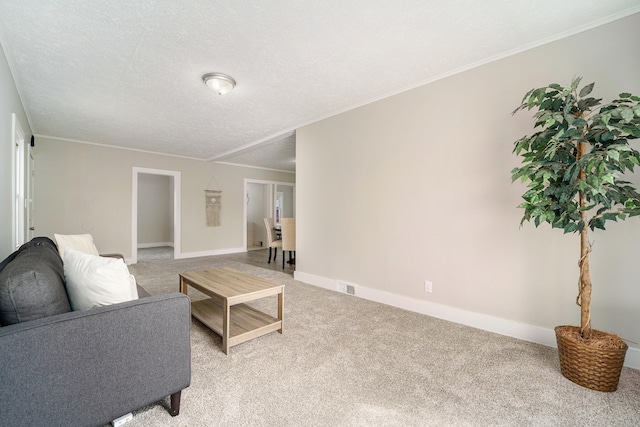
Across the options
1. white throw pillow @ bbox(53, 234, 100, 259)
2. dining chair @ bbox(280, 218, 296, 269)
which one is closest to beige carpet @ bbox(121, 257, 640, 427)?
white throw pillow @ bbox(53, 234, 100, 259)

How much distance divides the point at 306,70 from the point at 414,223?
77.8 inches

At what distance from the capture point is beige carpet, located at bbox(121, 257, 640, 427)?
1.50 m

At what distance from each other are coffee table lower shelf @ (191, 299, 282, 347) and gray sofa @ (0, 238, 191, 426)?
0.82 m

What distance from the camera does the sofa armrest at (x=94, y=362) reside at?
1.04 meters

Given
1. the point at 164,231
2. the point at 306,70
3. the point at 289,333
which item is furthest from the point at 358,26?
the point at 164,231

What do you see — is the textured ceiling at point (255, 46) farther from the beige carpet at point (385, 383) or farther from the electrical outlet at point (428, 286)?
the beige carpet at point (385, 383)

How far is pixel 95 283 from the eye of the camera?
141cm

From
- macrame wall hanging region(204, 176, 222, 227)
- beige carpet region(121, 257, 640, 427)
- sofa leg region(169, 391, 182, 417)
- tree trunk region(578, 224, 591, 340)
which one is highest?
macrame wall hanging region(204, 176, 222, 227)

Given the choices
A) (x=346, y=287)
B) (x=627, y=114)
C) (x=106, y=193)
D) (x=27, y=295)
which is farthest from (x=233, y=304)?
(x=106, y=193)

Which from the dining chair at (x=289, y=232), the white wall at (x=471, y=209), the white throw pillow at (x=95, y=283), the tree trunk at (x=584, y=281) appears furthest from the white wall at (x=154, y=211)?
the tree trunk at (x=584, y=281)

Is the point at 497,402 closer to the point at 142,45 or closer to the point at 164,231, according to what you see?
the point at 142,45

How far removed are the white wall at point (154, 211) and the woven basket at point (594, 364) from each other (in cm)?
984

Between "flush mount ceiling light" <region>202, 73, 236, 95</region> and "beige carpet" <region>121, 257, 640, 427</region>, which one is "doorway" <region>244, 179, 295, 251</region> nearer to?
"flush mount ceiling light" <region>202, 73, 236, 95</region>

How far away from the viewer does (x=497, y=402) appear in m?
1.62
